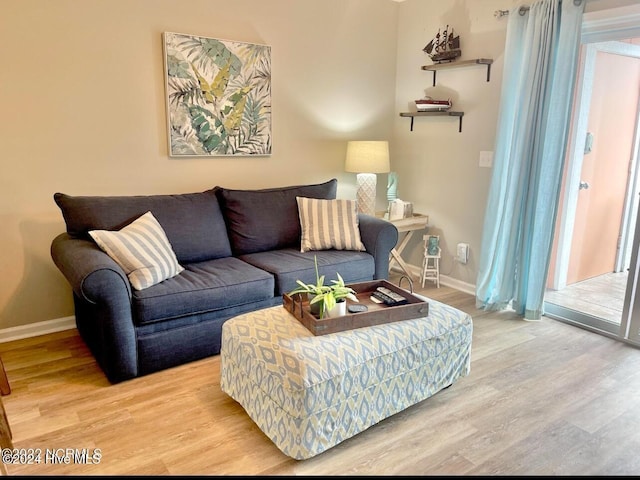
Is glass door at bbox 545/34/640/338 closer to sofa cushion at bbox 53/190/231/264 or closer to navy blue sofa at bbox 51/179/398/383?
navy blue sofa at bbox 51/179/398/383

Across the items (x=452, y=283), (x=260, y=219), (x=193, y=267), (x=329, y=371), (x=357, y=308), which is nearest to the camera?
(x=329, y=371)

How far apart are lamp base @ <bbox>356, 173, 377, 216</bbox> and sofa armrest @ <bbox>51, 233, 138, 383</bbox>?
2217 mm

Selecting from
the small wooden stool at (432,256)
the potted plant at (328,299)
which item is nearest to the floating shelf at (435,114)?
the small wooden stool at (432,256)

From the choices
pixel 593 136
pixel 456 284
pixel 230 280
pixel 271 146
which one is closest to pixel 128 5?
pixel 271 146

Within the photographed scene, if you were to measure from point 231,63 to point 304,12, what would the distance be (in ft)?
2.79

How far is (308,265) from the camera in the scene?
3.10 metres

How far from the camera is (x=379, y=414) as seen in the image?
210 centimetres

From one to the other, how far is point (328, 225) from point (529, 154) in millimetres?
1529

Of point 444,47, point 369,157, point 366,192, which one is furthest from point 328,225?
point 444,47

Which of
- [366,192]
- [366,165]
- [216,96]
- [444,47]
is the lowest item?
[366,192]

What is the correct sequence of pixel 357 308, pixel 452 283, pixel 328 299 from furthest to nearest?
1. pixel 452 283
2. pixel 357 308
3. pixel 328 299

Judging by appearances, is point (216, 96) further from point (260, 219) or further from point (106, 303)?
point (106, 303)

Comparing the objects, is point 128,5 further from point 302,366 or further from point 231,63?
point 302,366

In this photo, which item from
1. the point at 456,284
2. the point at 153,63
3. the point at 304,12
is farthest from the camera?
the point at 456,284
